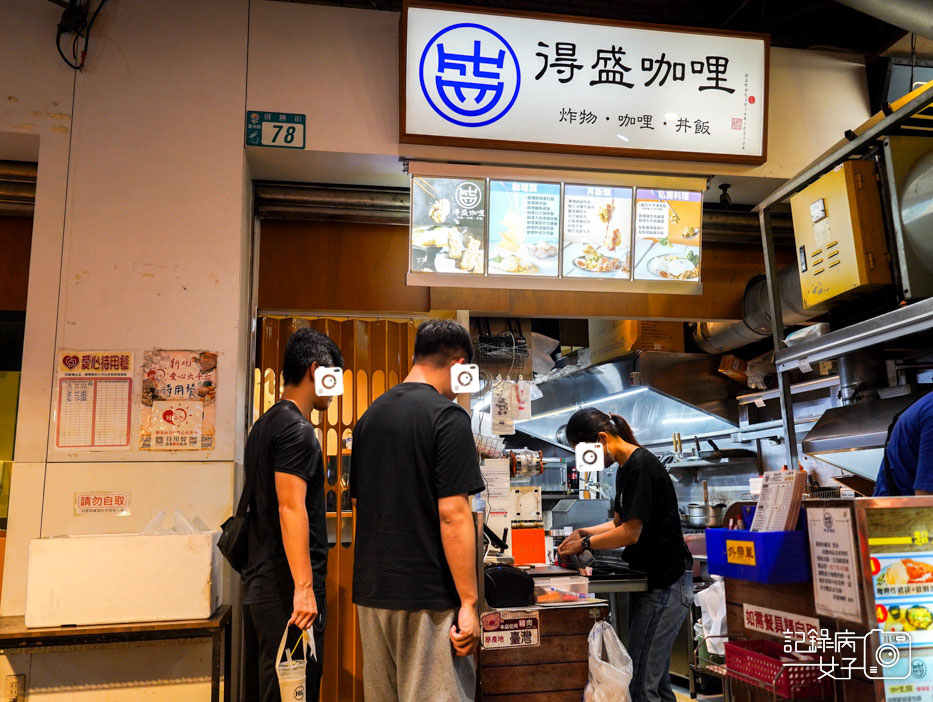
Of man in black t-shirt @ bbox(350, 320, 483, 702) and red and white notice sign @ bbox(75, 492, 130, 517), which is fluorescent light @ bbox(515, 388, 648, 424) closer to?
red and white notice sign @ bbox(75, 492, 130, 517)

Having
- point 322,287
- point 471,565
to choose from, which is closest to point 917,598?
point 471,565

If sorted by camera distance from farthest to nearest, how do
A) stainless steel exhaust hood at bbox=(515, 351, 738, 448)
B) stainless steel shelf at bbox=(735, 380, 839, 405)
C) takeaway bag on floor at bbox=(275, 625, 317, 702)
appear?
stainless steel exhaust hood at bbox=(515, 351, 738, 448) → stainless steel shelf at bbox=(735, 380, 839, 405) → takeaway bag on floor at bbox=(275, 625, 317, 702)

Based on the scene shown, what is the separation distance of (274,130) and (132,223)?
91 cm

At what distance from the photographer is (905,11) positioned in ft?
11.1

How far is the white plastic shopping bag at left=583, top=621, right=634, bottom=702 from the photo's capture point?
3.33 metres

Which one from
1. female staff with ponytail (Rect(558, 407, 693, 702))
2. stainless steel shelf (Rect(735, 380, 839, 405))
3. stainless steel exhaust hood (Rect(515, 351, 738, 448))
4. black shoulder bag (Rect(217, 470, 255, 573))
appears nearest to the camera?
black shoulder bag (Rect(217, 470, 255, 573))

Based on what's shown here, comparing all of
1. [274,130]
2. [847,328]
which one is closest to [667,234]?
[847,328]

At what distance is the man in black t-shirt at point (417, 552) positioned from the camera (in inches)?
94.4

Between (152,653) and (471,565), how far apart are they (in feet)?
6.20

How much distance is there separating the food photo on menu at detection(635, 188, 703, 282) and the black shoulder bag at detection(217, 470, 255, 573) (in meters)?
2.55

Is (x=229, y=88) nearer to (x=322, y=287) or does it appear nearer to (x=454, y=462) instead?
(x=322, y=287)

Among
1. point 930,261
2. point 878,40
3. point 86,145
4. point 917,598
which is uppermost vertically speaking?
point 878,40

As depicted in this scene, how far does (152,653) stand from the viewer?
11.2 feet

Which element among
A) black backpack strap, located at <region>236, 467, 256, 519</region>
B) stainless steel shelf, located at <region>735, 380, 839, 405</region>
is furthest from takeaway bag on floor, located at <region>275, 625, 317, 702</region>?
stainless steel shelf, located at <region>735, 380, 839, 405</region>
